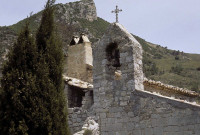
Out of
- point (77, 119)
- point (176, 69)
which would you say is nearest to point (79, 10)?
point (176, 69)

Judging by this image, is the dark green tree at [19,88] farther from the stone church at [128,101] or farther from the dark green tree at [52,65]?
the stone church at [128,101]

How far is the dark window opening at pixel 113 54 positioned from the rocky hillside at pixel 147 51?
1802 cm

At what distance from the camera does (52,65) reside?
299 inches

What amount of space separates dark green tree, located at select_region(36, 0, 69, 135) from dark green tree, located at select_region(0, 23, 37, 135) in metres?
0.24

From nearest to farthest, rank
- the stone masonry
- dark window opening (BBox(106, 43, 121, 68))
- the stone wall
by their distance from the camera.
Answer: the stone masonry
dark window opening (BBox(106, 43, 121, 68))
the stone wall

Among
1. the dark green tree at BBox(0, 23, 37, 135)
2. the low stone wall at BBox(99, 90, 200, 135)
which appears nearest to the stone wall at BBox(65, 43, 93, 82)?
the low stone wall at BBox(99, 90, 200, 135)

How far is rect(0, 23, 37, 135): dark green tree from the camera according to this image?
6.83 metres

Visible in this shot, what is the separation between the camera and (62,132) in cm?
708

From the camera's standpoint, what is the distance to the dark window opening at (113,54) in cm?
908

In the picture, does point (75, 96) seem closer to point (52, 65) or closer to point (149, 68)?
point (52, 65)

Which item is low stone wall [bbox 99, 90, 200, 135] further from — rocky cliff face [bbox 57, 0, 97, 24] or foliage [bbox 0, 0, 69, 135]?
rocky cliff face [bbox 57, 0, 97, 24]

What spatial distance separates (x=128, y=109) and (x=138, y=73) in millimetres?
1038

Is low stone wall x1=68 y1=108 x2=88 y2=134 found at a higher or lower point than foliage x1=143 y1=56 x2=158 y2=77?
lower

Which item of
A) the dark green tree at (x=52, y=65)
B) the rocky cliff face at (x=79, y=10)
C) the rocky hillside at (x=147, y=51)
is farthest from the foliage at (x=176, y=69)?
the dark green tree at (x=52, y=65)
